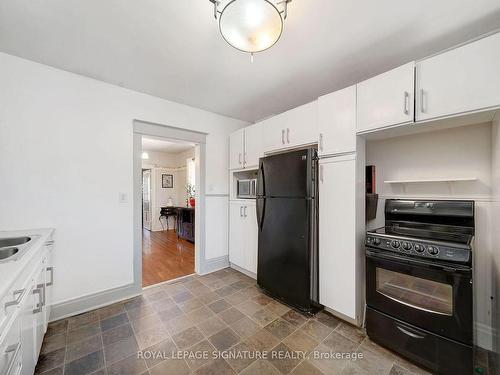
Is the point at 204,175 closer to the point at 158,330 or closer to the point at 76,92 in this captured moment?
the point at 76,92

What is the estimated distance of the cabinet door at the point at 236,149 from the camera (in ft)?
9.84

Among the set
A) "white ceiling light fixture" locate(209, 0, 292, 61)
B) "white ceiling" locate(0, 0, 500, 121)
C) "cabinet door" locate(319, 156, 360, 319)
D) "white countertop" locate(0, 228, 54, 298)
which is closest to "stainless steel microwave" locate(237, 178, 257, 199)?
"cabinet door" locate(319, 156, 360, 319)

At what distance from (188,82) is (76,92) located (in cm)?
112

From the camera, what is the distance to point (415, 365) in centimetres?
143

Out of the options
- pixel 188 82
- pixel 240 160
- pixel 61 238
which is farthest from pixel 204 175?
pixel 61 238

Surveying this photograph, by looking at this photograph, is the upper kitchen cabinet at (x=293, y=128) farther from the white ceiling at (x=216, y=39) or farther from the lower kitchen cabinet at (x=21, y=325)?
the lower kitchen cabinet at (x=21, y=325)

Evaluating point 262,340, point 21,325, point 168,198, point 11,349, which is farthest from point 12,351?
point 168,198

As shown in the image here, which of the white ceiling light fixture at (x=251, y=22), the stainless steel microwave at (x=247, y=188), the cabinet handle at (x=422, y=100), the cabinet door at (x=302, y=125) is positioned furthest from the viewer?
the stainless steel microwave at (x=247, y=188)

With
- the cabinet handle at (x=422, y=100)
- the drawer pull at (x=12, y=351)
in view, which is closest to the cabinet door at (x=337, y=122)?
the cabinet handle at (x=422, y=100)

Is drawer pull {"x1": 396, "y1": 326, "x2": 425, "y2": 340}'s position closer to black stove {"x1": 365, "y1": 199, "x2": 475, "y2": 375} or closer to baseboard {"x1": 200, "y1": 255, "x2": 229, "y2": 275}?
black stove {"x1": 365, "y1": 199, "x2": 475, "y2": 375}

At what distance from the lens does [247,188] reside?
115 inches

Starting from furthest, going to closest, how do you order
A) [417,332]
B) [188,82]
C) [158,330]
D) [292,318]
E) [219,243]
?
[219,243]
[188,82]
[292,318]
[158,330]
[417,332]

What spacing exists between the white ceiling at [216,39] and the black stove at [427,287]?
1.35 m

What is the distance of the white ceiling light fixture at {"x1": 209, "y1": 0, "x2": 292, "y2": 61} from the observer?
3.61ft
